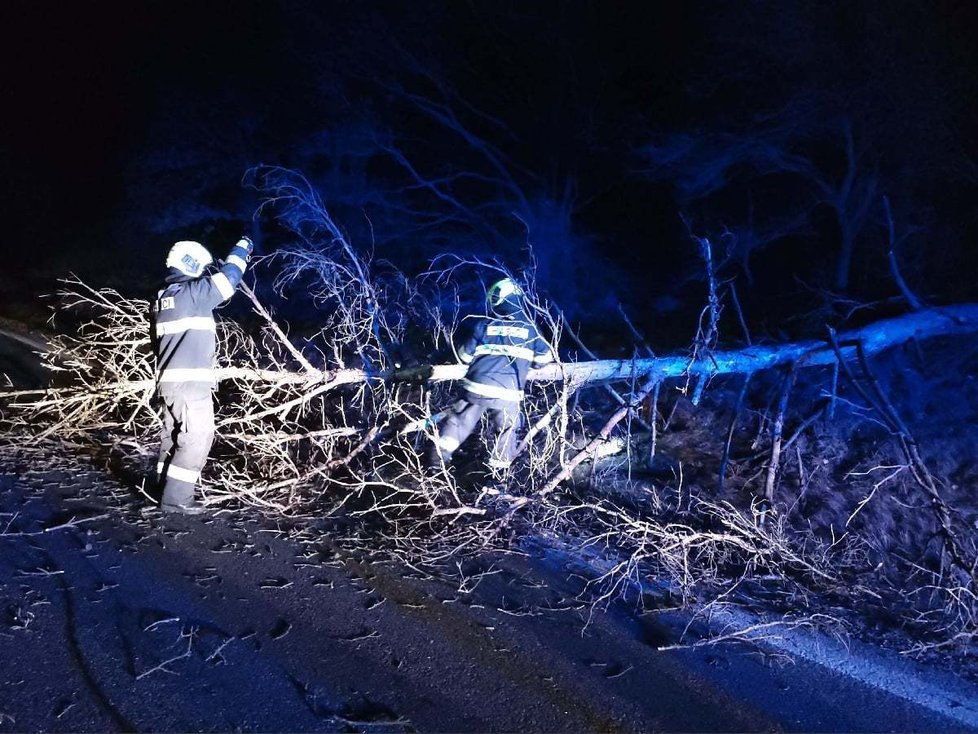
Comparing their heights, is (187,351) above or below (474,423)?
above

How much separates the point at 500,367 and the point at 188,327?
2.02 metres

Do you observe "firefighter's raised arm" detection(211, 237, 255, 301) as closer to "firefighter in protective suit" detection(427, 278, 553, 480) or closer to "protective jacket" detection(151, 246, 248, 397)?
"protective jacket" detection(151, 246, 248, 397)

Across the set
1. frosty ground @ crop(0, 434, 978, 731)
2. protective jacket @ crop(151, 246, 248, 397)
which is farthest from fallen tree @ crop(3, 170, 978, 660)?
protective jacket @ crop(151, 246, 248, 397)

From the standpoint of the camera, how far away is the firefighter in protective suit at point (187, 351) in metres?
4.30

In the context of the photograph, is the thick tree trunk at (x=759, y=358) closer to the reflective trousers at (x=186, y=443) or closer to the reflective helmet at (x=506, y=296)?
the reflective helmet at (x=506, y=296)

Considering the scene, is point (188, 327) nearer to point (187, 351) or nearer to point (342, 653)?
point (187, 351)

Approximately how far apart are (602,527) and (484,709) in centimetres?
211

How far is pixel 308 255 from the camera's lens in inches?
207

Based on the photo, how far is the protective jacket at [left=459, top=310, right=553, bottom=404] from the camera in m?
4.86

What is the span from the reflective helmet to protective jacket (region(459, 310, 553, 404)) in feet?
0.22

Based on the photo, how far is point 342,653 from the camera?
3066mm

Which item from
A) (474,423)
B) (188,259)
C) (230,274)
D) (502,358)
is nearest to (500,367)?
(502,358)

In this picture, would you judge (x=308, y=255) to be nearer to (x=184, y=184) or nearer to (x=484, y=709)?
(x=484, y=709)

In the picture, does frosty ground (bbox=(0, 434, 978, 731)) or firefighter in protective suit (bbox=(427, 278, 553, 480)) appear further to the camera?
firefighter in protective suit (bbox=(427, 278, 553, 480))
